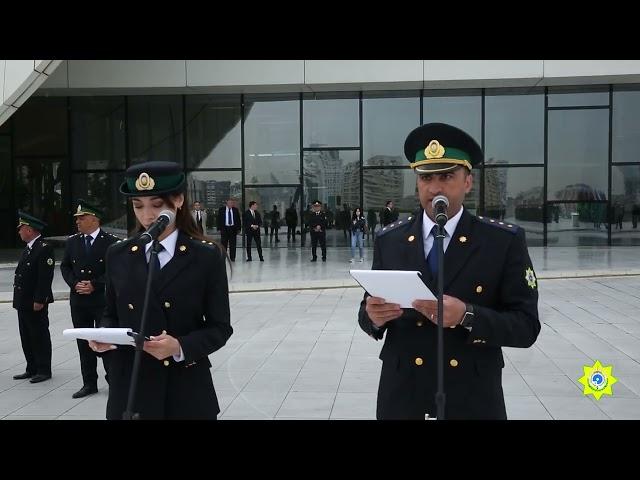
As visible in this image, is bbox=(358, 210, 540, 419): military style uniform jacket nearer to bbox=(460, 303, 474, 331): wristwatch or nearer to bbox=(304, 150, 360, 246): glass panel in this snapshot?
bbox=(460, 303, 474, 331): wristwatch

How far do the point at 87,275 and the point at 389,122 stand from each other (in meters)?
18.0

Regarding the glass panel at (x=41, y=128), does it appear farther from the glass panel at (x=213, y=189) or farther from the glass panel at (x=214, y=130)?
the glass panel at (x=213, y=189)

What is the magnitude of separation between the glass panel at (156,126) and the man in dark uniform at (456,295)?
2230 centimetres

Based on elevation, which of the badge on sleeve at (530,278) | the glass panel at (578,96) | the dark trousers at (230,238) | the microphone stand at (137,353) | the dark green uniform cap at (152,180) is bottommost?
the dark trousers at (230,238)

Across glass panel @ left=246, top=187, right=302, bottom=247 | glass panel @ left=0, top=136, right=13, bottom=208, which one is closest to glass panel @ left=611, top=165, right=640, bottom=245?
glass panel @ left=246, top=187, right=302, bottom=247

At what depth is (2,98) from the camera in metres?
16.2

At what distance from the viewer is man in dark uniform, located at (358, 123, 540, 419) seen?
8.70 feet

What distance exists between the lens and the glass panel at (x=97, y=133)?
24.2 metres

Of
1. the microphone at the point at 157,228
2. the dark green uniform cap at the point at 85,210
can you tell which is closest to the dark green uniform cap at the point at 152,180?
the microphone at the point at 157,228

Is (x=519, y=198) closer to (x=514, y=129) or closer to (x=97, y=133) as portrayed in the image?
(x=514, y=129)

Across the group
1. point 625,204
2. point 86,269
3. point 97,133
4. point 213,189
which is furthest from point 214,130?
point 86,269
